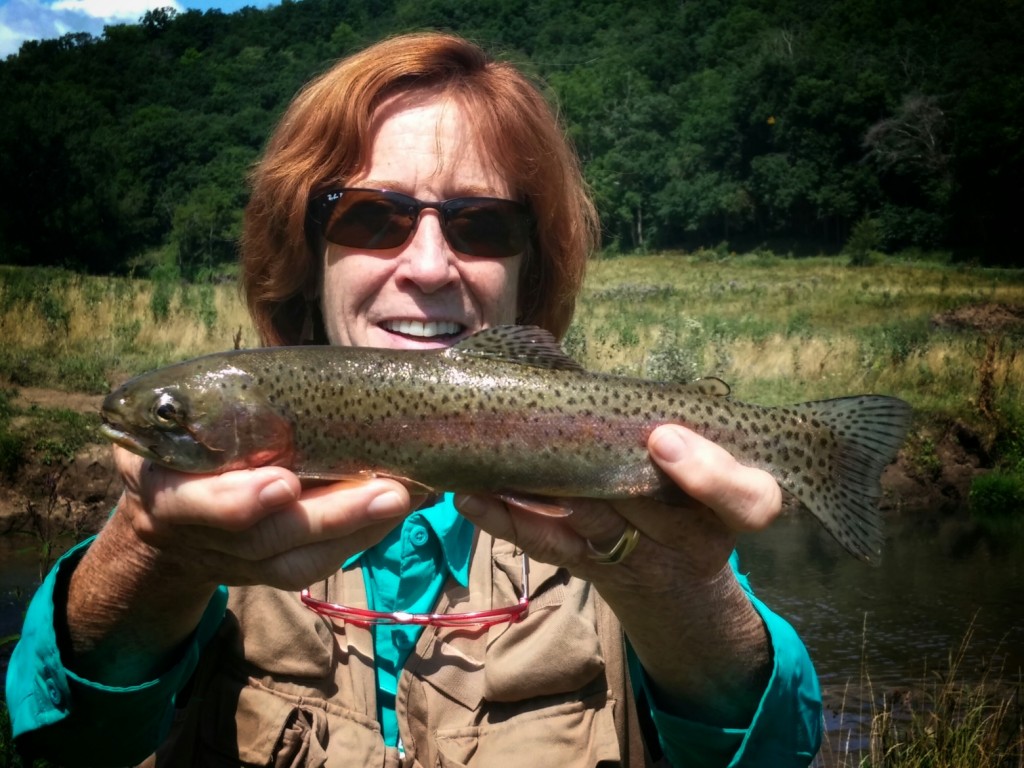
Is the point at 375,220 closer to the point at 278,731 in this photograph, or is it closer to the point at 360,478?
the point at 360,478

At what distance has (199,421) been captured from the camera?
2.93 metres

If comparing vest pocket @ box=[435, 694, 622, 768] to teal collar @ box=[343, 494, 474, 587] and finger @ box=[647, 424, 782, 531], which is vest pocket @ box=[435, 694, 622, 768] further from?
finger @ box=[647, 424, 782, 531]

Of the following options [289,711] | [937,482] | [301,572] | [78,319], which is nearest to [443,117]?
[301,572]

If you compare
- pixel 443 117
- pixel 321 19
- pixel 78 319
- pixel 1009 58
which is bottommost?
pixel 78 319

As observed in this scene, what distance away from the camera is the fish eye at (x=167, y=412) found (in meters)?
2.92

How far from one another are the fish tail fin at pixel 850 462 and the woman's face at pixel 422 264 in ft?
4.52

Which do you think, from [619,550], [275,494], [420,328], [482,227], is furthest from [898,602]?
[275,494]

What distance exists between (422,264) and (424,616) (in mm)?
1328

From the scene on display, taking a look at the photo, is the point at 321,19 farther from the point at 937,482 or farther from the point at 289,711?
the point at 289,711

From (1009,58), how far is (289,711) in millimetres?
79084

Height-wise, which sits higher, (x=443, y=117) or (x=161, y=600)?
(x=443, y=117)

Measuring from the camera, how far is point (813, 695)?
338cm

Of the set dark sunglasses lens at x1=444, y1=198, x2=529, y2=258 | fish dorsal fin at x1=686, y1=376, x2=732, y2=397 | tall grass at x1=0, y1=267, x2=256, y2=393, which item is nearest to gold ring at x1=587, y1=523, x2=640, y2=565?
fish dorsal fin at x1=686, y1=376, x2=732, y2=397

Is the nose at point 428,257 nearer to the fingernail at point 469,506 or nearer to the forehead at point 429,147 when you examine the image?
the forehead at point 429,147
